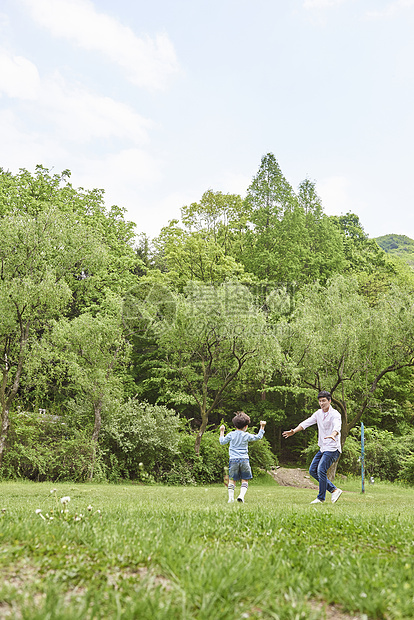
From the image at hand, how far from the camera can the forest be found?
61.4 ft

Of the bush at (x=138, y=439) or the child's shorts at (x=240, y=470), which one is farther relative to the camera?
the bush at (x=138, y=439)

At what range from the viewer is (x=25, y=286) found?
684 inches

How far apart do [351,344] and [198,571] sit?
1900 centimetres

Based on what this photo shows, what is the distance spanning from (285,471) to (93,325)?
13138mm

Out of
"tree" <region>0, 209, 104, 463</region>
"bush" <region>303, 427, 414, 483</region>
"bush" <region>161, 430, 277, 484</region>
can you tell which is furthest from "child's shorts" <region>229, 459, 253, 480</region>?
"bush" <region>303, 427, 414, 483</region>

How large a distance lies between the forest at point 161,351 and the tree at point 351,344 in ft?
0.23

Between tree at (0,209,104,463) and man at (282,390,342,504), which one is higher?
tree at (0,209,104,463)

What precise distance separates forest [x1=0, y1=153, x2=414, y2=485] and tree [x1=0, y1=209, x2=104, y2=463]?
61 mm

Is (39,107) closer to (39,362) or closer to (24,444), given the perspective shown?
(39,362)

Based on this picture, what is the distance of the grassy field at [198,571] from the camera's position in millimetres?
2562

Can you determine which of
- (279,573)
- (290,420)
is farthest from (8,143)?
(279,573)

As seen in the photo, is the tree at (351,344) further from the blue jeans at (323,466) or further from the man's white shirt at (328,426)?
the man's white shirt at (328,426)

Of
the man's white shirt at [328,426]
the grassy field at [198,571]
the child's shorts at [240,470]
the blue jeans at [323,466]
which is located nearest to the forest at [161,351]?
the child's shorts at [240,470]

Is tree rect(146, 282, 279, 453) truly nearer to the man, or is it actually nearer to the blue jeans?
the blue jeans
